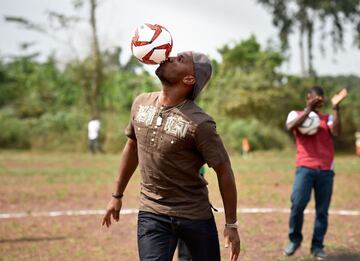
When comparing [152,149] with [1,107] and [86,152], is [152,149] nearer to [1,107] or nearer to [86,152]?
[86,152]

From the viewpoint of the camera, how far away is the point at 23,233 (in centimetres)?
850

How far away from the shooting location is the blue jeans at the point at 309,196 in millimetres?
6621

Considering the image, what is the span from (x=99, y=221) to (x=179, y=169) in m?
6.09

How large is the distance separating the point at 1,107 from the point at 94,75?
1176cm

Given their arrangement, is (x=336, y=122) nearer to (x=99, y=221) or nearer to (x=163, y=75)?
(x=163, y=75)

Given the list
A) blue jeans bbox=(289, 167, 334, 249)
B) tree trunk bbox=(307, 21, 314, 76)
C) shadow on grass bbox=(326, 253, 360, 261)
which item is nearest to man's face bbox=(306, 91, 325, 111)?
blue jeans bbox=(289, 167, 334, 249)

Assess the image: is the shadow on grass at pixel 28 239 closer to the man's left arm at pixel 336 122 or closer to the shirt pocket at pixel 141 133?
the man's left arm at pixel 336 122

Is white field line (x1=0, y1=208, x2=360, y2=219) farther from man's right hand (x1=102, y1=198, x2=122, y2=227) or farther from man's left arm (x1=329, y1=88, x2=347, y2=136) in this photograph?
man's right hand (x1=102, y1=198, x2=122, y2=227)

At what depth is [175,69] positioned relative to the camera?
3734mm

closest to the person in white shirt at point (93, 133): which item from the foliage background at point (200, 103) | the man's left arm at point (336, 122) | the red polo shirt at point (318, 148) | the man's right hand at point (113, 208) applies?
the foliage background at point (200, 103)

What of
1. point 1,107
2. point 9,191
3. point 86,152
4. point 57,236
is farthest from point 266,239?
point 1,107

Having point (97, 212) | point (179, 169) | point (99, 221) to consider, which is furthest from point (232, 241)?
point (97, 212)

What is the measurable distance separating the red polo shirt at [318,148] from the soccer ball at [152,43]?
336cm

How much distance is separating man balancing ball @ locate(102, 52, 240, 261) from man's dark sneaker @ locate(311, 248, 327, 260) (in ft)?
10.4
